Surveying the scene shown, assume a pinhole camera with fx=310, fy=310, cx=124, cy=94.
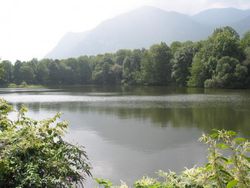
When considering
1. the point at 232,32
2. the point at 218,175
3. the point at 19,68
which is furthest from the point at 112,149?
the point at 19,68

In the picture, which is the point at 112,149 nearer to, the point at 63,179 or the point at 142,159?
the point at 142,159

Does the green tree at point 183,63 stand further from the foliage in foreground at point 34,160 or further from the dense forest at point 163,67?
the foliage in foreground at point 34,160

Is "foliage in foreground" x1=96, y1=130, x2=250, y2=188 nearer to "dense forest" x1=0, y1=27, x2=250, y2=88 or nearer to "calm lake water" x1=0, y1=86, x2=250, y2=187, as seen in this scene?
"calm lake water" x1=0, y1=86, x2=250, y2=187

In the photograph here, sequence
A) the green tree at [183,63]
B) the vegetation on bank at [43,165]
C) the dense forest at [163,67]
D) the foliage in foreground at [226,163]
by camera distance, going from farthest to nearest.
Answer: the green tree at [183,63]
the dense forest at [163,67]
the vegetation on bank at [43,165]
the foliage in foreground at [226,163]

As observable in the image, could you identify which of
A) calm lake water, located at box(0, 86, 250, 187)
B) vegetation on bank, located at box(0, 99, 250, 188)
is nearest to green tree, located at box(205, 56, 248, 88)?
calm lake water, located at box(0, 86, 250, 187)

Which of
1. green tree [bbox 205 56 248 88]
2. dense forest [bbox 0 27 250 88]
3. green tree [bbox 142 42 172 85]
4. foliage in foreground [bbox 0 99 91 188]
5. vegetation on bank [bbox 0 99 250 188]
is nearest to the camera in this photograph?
vegetation on bank [bbox 0 99 250 188]

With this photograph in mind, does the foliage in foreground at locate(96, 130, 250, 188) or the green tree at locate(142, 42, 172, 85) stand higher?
the green tree at locate(142, 42, 172, 85)

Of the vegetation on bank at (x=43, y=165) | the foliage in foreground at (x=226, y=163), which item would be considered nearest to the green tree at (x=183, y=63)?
the vegetation on bank at (x=43, y=165)

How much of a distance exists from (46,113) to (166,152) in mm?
15338

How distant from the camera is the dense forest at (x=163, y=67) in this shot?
177ft

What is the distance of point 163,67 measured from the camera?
7388 centimetres

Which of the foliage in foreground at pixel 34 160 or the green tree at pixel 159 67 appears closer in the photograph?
the foliage in foreground at pixel 34 160

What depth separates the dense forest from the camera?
53.9 m

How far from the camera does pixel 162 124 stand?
19.3 metres
